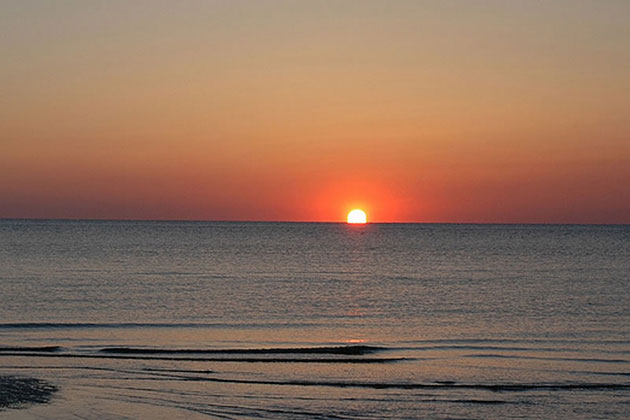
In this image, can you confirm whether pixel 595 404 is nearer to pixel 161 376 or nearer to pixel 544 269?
pixel 161 376

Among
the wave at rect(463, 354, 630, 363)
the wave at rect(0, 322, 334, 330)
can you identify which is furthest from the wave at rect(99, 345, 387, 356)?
the wave at rect(0, 322, 334, 330)

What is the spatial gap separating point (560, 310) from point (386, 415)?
24.0m

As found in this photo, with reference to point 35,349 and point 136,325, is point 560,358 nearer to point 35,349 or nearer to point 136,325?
point 35,349

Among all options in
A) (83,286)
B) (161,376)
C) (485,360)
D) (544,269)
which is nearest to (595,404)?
(485,360)

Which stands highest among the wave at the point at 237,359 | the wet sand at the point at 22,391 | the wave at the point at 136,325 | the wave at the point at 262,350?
the wave at the point at 136,325

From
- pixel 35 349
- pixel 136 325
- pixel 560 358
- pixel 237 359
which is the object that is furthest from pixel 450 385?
pixel 136 325

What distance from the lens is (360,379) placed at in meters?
21.2

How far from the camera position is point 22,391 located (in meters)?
18.5

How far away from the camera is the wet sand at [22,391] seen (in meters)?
17.3

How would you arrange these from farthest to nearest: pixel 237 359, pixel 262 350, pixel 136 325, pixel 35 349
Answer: pixel 136 325, pixel 262 350, pixel 35 349, pixel 237 359

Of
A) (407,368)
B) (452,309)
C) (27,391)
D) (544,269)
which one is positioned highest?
(544,269)

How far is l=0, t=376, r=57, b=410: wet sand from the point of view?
1733cm

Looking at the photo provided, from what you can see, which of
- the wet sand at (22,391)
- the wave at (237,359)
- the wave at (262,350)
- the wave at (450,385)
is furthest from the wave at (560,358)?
the wet sand at (22,391)

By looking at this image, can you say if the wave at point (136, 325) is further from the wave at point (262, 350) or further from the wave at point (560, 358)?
the wave at point (560, 358)
